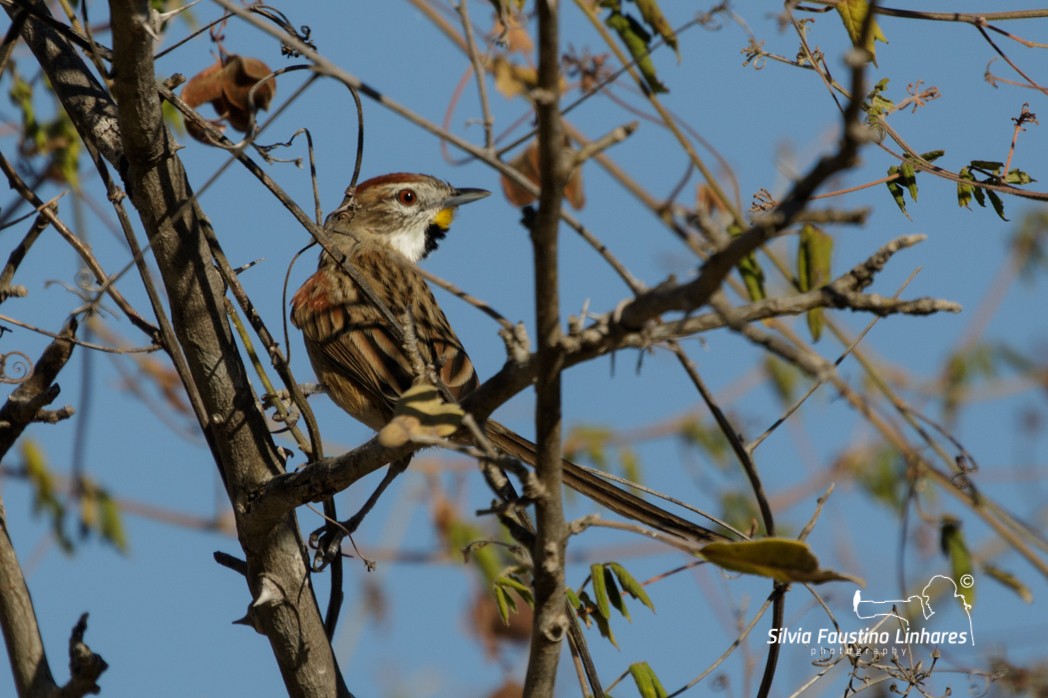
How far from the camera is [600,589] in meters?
3.41

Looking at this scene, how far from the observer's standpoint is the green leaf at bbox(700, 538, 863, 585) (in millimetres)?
2296

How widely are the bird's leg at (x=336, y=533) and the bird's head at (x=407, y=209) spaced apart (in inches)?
110

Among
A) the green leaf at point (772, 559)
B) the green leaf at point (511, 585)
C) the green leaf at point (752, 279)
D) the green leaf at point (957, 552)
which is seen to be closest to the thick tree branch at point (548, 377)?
the green leaf at point (772, 559)

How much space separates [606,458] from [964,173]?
443 cm

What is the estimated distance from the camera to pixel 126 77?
9.57 ft

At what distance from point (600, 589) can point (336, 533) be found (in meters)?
0.88

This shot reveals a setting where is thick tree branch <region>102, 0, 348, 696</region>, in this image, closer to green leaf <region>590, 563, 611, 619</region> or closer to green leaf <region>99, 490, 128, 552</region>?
green leaf <region>590, 563, 611, 619</region>

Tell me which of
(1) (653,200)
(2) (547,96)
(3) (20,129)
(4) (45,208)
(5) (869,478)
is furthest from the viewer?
(5) (869,478)

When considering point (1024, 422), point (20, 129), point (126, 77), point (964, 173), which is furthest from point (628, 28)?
point (1024, 422)

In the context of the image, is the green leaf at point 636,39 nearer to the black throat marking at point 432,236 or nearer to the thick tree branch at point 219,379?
the thick tree branch at point 219,379

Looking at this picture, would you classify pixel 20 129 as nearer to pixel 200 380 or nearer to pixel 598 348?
pixel 200 380

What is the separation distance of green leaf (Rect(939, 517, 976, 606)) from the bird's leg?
2430 mm

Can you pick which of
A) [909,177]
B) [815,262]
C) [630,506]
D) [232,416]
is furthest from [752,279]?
[232,416]

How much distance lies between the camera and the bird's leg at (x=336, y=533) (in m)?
3.67
